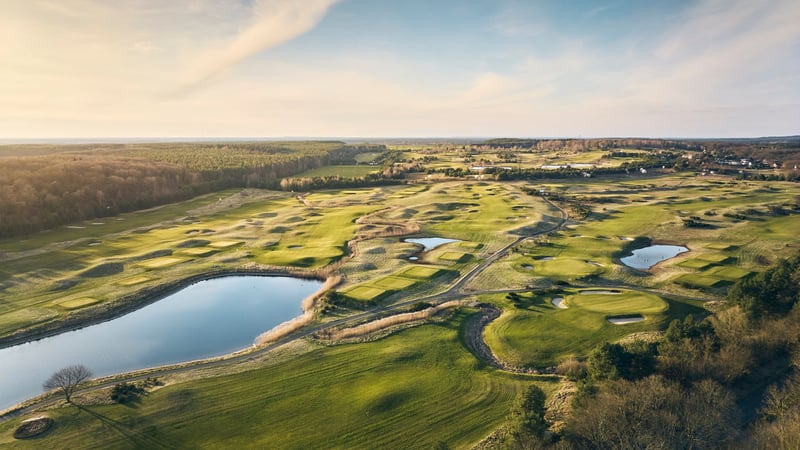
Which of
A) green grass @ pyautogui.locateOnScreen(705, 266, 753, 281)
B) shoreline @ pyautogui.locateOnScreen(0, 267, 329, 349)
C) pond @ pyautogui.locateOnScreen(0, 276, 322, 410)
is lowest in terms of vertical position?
pond @ pyautogui.locateOnScreen(0, 276, 322, 410)

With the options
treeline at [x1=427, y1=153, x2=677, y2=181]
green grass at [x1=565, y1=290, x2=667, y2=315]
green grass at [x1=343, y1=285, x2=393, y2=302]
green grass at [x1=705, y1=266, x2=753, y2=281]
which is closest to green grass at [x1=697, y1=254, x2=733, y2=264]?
green grass at [x1=705, y1=266, x2=753, y2=281]

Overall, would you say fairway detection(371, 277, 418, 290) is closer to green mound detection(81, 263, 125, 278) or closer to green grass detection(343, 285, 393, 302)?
green grass detection(343, 285, 393, 302)

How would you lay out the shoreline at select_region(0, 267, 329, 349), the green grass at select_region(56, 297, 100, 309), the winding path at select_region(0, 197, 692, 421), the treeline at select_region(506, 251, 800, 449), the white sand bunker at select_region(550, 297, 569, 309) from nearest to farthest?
the treeline at select_region(506, 251, 800, 449), the winding path at select_region(0, 197, 692, 421), the shoreline at select_region(0, 267, 329, 349), the white sand bunker at select_region(550, 297, 569, 309), the green grass at select_region(56, 297, 100, 309)

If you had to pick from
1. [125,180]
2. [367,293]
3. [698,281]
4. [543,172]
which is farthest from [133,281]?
[543,172]

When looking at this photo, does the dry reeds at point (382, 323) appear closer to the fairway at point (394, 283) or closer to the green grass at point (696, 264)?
the fairway at point (394, 283)

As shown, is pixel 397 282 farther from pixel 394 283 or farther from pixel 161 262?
pixel 161 262

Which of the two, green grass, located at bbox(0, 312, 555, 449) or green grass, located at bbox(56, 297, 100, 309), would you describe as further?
green grass, located at bbox(56, 297, 100, 309)

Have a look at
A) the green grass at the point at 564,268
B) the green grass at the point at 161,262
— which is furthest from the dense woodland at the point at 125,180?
the green grass at the point at 564,268

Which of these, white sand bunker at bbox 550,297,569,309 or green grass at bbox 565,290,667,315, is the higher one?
green grass at bbox 565,290,667,315
